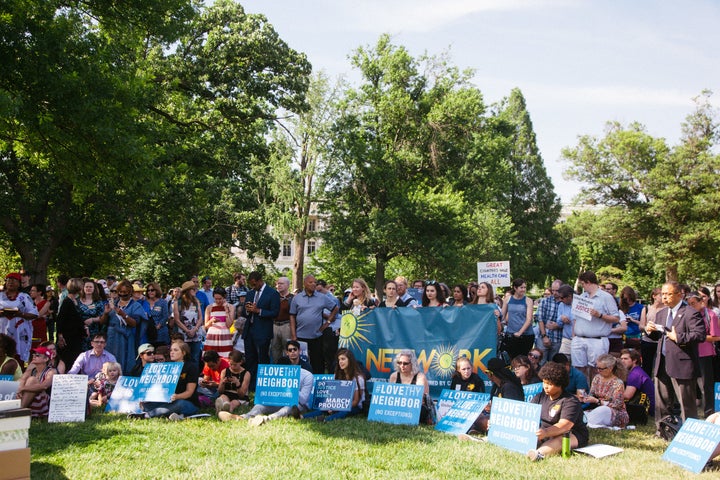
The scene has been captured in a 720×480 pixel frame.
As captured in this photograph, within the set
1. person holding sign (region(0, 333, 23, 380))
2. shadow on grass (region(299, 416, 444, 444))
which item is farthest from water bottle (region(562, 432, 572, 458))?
person holding sign (region(0, 333, 23, 380))

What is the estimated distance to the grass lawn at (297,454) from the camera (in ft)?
21.4

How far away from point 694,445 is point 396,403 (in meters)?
3.75

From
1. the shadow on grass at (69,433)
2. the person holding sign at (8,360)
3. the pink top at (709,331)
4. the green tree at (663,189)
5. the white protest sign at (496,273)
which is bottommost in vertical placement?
the shadow on grass at (69,433)

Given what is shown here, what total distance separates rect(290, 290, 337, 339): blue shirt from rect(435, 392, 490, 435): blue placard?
3.49 meters

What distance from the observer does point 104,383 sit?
10.5 metres

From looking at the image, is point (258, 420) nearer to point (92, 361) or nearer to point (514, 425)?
point (514, 425)

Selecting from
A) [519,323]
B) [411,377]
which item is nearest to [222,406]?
[411,377]

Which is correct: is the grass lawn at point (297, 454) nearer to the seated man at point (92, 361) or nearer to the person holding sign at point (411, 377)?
the person holding sign at point (411, 377)

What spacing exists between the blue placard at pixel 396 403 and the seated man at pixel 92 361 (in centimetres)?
437

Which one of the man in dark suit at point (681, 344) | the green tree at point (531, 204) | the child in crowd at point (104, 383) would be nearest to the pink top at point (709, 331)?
the man in dark suit at point (681, 344)

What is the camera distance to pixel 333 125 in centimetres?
4188

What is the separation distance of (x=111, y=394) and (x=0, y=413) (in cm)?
562

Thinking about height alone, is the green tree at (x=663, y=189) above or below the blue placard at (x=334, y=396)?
above

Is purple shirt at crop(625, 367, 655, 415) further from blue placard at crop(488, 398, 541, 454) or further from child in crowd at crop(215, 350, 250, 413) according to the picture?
child in crowd at crop(215, 350, 250, 413)
